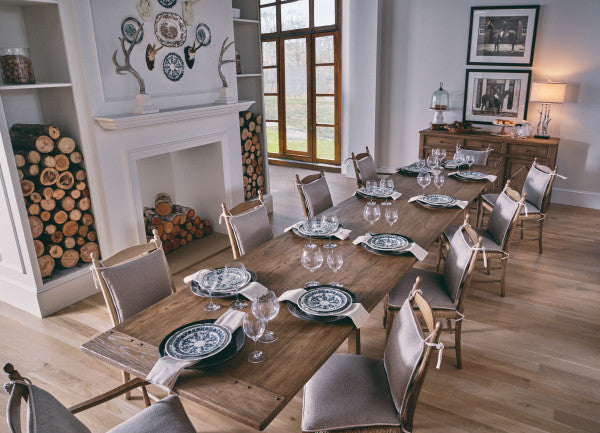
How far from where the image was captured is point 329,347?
182 cm

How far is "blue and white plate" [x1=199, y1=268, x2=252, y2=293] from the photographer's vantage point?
2.22 m

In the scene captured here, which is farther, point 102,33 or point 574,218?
point 574,218

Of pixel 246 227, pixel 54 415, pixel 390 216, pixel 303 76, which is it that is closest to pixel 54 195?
pixel 246 227

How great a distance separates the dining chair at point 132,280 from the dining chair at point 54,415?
21.7 inches

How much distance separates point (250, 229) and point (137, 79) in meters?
1.66

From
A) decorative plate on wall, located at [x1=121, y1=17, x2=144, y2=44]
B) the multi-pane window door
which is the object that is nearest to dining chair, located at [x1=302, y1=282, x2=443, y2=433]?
decorative plate on wall, located at [x1=121, y1=17, x2=144, y2=44]

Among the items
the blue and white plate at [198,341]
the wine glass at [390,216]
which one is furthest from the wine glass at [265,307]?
the wine glass at [390,216]

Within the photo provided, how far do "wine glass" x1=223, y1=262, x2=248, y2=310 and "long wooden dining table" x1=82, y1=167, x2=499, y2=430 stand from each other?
96mm

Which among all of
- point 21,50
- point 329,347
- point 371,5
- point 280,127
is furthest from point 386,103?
point 329,347

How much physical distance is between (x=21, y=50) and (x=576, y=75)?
18.6 ft

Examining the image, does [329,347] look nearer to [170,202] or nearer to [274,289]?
[274,289]

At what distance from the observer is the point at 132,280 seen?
2.34 m

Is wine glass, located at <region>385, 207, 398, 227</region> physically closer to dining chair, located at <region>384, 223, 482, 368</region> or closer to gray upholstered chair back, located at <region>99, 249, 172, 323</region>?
dining chair, located at <region>384, 223, 482, 368</region>

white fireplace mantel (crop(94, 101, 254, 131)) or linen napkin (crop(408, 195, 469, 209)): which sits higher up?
white fireplace mantel (crop(94, 101, 254, 131))
